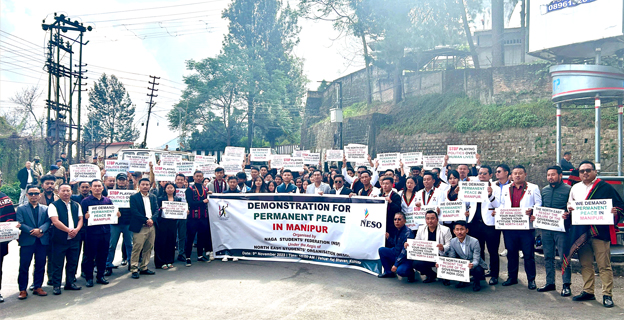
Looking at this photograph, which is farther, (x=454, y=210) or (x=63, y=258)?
(x=454, y=210)

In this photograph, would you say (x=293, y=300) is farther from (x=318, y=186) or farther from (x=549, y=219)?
(x=318, y=186)

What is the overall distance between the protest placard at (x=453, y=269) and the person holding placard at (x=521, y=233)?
947 millimetres

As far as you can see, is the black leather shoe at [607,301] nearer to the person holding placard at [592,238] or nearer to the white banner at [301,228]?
the person holding placard at [592,238]

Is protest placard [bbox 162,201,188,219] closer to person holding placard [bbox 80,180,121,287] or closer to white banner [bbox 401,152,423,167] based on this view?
person holding placard [bbox 80,180,121,287]

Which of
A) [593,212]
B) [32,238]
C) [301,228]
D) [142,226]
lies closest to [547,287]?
[593,212]

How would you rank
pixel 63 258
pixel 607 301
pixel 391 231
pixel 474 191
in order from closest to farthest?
pixel 607 301 → pixel 63 258 → pixel 474 191 → pixel 391 231

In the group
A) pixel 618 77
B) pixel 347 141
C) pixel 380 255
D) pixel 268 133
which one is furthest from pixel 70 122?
pixel 618 77

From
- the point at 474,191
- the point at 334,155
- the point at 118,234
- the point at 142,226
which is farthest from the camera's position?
the point at 334,155

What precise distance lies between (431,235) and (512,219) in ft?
4.17

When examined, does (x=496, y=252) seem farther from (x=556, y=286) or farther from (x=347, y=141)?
(x=347, y=141)

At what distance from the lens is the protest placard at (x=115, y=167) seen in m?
10.6

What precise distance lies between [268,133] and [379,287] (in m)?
39.0

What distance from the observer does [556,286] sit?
704 centimetres

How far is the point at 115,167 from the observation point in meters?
10.7
